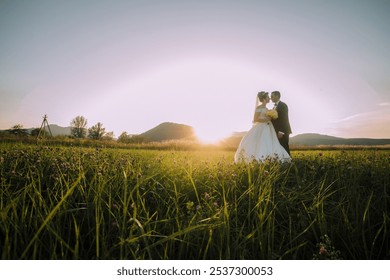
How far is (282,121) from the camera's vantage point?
7379 mm

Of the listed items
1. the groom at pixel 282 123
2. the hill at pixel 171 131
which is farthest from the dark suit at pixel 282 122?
the hill at pixel 171 131

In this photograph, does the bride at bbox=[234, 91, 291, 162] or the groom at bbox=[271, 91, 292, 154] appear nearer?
the bride at bbox=[234, 91, 291, 162]

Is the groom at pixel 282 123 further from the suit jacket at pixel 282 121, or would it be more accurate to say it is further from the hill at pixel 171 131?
the hill at pixel 171 131

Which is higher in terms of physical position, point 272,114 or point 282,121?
point 272,114

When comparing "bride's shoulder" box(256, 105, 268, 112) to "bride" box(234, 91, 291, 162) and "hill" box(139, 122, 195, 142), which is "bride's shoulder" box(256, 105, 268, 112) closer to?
"bride" box(234, 91, 291, 162)

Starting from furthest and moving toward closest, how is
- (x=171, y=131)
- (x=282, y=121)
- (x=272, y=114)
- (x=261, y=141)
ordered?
(x=171, y=131), (x=282, y=121), (x=272, y=114), (x=261, y=141)

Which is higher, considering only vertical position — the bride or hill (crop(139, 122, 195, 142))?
hill (crop(139, 122, 195, 142))

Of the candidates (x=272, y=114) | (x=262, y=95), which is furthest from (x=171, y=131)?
(x=272, y=114)

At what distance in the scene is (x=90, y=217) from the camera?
1883 mm

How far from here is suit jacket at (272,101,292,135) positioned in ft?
24.2

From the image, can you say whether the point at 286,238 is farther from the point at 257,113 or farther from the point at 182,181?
the point at 257,113

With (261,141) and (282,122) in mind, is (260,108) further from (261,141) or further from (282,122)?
(261,141)

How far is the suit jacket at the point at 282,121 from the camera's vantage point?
7.38m

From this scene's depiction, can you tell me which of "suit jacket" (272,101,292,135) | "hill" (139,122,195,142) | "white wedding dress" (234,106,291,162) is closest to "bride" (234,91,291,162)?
"white wedding dress" (234,106,291,162)
